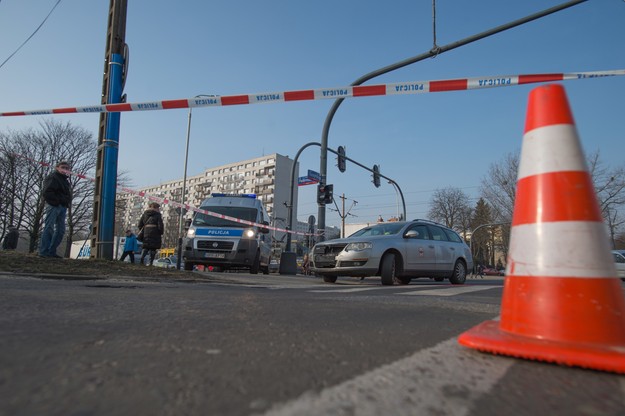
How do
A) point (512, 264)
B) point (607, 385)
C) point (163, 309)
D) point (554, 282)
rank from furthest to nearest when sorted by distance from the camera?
point (163, 309), point (512, 264), point (554, 282), point (607, 385)

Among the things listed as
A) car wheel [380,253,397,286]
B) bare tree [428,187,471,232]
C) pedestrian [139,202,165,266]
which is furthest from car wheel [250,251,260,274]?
bare tree [428,187,471,232]

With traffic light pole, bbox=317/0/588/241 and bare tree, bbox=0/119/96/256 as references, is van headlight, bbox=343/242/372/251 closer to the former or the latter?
traffic light pole, bbox=317/0/588/241

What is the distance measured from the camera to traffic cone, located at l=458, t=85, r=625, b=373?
4.90ft

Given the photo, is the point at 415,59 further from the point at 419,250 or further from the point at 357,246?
the point at 357,246

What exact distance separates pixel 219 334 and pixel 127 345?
39 cm

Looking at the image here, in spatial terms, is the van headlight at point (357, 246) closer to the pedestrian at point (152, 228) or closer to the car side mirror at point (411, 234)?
the car side mirror at point (411, 234)

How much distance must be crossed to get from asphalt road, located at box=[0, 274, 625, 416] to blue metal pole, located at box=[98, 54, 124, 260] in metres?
6.49

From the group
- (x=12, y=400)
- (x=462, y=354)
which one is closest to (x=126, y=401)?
(x=12, y=400)

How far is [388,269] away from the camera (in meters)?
7.77

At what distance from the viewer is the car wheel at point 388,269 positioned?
306 inches

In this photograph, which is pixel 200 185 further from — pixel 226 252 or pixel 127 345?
pixel 127 345

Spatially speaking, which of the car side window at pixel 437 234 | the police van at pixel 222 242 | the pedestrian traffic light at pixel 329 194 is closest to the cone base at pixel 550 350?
the car side window at pixel 437 234

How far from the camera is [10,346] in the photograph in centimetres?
136

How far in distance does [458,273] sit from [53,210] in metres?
9.12
